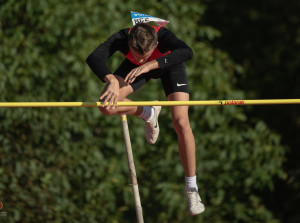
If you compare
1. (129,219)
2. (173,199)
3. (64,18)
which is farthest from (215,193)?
(64,18)

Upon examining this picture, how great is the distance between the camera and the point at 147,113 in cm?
468

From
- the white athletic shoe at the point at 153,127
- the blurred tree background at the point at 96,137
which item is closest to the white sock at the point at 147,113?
the white athletic shoe at the point at 153,127

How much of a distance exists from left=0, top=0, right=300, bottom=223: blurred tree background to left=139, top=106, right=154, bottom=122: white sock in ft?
4.58

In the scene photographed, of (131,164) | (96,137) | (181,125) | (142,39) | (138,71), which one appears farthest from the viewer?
(96,137)

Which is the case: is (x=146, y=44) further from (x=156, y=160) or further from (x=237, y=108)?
(x=237, y=108)

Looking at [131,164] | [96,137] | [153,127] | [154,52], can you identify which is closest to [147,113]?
[153,127]

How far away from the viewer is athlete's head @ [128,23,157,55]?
388 cm

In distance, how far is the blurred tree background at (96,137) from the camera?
5.94 meters

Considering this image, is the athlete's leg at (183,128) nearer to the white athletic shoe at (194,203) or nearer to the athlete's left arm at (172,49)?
the white athletic shoe at (194,203)

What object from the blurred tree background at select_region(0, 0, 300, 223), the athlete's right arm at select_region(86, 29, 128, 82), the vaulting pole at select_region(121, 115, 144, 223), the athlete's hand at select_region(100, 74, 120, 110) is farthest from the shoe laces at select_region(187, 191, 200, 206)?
the blurred tree background at select_region(0, 0, 300, 223)

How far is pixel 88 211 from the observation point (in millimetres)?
6059

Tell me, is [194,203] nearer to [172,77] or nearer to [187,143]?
[187,143]

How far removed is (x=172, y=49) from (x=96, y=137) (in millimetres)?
2432

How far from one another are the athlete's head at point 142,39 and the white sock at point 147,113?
828 mm
